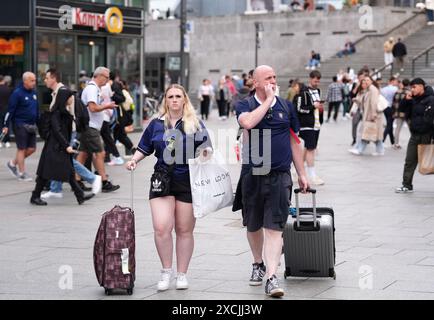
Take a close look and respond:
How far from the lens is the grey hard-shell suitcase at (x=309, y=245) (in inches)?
321

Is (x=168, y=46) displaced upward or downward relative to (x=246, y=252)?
upward

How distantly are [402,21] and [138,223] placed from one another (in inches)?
1618

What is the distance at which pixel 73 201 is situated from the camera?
45.1 feet

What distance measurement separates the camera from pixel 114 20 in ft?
84.9

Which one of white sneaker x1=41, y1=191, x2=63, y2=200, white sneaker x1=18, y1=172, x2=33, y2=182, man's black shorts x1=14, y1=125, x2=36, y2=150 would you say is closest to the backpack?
white sneaker x1=41, y1=191, x2=63, y2=200

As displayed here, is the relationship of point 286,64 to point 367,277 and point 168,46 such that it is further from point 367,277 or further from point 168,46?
point 367,277

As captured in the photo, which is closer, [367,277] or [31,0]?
[367,277]

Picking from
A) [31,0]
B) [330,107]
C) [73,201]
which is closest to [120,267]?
[73,201]

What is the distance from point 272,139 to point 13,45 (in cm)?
1677

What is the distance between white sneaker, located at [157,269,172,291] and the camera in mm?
7957

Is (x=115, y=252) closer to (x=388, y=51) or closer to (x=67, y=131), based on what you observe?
(x=67, y=131)

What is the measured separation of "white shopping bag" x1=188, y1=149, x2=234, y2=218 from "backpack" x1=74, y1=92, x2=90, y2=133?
5570mm

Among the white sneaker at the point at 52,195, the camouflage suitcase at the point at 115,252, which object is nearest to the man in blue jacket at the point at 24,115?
the white sneaker at the point at 52,195

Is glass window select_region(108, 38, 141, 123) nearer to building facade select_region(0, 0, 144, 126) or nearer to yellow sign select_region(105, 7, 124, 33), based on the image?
building facade select_region(0, 0, 144, 126)
